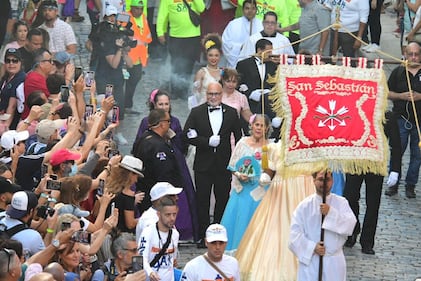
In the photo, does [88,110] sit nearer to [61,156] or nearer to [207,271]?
[61,156]

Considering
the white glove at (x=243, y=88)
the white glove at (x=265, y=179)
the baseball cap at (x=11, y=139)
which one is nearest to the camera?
the baseball cap at (x=11, y=139)

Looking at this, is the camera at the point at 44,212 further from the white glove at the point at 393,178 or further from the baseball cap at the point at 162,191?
the white glove at the point at 393,178

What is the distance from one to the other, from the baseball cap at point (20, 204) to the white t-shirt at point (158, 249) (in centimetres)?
161

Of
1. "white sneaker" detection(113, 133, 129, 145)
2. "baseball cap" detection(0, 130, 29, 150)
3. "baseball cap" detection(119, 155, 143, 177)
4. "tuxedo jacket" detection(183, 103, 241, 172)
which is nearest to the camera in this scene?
"baseball cap" detection(119, 155, 143, 177)

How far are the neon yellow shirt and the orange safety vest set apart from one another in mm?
352

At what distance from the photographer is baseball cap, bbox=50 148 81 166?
14023 mm

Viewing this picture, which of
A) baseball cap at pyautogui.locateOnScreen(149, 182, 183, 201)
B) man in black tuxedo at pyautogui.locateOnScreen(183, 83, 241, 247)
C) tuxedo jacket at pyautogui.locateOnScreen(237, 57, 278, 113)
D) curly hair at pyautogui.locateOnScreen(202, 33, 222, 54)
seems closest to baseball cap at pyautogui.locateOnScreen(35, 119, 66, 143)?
baseball cap at pyautogui.locateOnScreen(149, 182, 183, 201)

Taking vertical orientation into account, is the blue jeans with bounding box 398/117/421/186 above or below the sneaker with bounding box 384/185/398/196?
above

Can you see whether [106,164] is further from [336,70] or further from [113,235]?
[336,70]

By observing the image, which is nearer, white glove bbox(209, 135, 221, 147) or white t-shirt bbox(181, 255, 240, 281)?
white t-shirt bbox(181, 255, 240, 281)

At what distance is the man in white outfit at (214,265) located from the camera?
43.9 ft

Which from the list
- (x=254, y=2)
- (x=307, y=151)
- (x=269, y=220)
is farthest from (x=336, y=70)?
(x=254, y=2)

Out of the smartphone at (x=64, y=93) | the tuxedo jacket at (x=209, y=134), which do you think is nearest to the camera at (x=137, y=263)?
the smartphone at (x=64, y=93)

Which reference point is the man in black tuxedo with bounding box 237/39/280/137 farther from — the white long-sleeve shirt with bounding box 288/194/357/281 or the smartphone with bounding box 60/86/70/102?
the white long-sleeve shirt with bounding box 288/194/357/281
